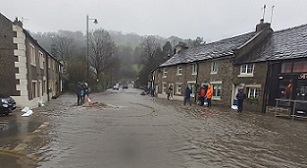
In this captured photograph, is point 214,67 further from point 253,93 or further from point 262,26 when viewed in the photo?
point 262,26

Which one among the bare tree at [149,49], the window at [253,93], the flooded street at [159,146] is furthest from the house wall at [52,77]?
the bare tree at [149,49]

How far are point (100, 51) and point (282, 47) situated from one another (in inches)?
1553

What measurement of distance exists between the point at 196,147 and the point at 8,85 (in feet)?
37.1

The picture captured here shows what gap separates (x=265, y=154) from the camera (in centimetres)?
507

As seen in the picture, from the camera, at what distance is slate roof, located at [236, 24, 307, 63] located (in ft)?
40.7

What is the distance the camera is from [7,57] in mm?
10453

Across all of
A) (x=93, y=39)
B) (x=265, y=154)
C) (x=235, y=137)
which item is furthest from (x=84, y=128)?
(x=93, y=39)

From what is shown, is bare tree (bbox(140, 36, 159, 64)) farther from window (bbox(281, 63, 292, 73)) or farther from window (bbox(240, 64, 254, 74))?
window (bbox(281, 63, 292, 73))

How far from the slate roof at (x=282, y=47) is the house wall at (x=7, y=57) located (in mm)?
16810

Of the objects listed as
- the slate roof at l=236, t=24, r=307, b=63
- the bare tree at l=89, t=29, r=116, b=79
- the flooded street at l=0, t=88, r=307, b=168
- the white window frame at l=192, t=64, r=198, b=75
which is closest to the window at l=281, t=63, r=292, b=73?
the slate roof at l=236, t=24, r=307, b=63

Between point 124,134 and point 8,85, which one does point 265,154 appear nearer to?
point 124,134

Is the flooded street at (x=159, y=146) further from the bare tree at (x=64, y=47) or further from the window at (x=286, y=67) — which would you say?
the bare tree at (x=64, y=47)

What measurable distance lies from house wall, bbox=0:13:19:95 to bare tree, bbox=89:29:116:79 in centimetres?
3382

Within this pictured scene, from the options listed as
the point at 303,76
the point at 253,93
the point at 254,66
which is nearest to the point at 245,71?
the point at 254,66
